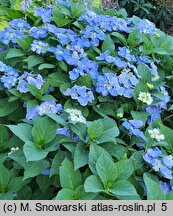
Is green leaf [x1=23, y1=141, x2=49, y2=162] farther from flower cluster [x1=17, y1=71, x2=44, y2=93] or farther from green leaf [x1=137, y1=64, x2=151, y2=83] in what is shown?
green leaf [x1=137, y1=64, x2=151, y2=83]

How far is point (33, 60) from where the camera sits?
89.0 inches

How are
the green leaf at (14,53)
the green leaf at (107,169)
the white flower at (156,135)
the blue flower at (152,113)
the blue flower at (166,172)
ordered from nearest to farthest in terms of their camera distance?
the green leaf at (107,169)
the blue flower at (166,172)
the white flower at (156,135)
the blue flower at (152,113)
the green leaf at (14,53)

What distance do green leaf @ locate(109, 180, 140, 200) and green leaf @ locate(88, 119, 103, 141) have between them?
0.24 meters

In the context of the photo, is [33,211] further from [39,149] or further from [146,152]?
[146,152]

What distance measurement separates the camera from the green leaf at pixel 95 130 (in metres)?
1.75

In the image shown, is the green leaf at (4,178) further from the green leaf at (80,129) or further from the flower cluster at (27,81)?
the flower cluster at (27,81)

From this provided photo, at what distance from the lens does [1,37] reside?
8.05ft

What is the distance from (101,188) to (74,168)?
148 mm

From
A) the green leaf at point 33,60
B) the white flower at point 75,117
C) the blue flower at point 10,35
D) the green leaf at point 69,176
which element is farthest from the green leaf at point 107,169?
the blue flower at point 10,35

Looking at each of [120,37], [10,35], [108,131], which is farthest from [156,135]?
[10,35]

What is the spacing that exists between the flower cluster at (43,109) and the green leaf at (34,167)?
0.28 meters

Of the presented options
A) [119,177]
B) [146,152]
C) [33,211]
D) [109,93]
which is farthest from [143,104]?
[33,211]

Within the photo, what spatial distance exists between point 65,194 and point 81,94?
63 cm

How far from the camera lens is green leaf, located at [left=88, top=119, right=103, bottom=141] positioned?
5.73ft
